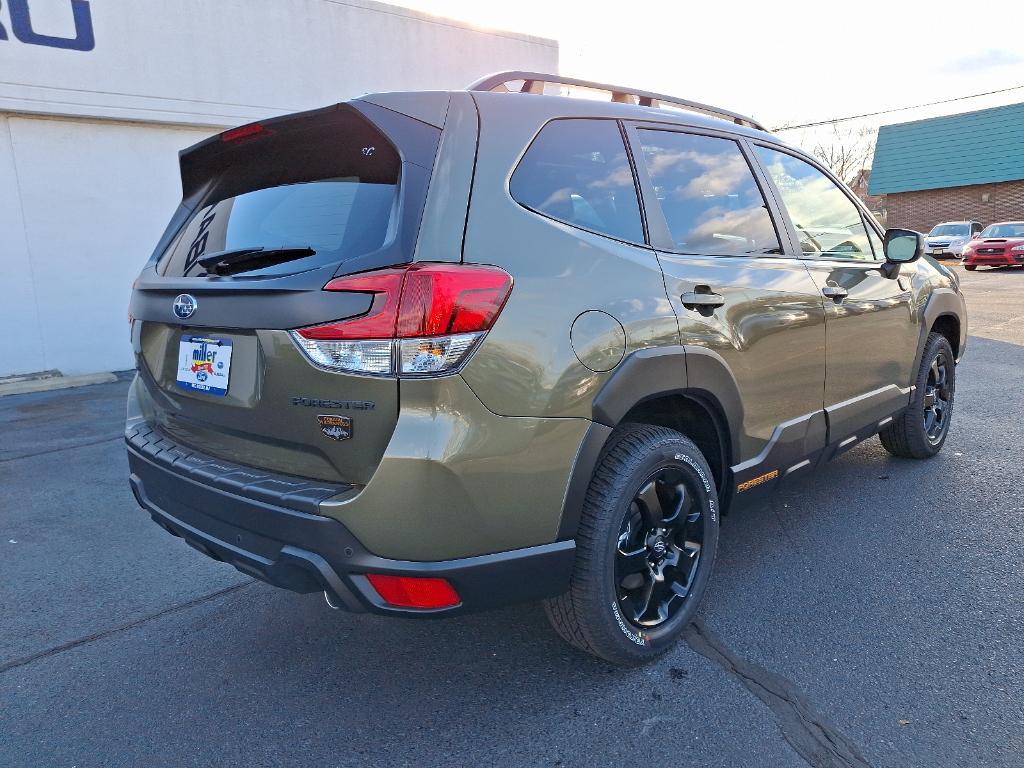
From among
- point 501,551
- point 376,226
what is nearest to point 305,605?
point 501,551

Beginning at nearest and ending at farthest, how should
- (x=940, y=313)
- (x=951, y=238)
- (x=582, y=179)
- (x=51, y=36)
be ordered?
(x=582, y=179)
(x=940, y=313)
(x=51, y=36)
(x=951, y=238)

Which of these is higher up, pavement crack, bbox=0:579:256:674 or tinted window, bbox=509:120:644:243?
tinted window, bbox=509:120:644:243

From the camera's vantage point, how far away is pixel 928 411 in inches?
180

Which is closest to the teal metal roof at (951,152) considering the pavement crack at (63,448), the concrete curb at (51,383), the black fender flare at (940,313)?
the black fender flare at (940,313)

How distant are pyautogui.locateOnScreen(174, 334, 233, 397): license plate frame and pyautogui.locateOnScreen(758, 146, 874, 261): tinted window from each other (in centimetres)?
245

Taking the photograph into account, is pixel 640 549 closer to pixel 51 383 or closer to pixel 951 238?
pixel 51 383

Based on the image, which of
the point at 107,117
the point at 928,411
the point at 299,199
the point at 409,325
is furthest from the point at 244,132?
the point at 107,117

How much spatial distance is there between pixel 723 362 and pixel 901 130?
38.2 meters

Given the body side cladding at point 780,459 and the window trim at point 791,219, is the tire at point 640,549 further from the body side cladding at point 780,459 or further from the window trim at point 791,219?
the window trim at point 791,219

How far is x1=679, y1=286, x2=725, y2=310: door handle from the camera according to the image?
8.25 feet

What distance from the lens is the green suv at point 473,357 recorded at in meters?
1.91

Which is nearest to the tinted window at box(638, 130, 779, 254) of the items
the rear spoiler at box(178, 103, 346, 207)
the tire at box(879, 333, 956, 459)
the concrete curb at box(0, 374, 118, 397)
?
the rear spoiler at box(178, 103, 346, 207)

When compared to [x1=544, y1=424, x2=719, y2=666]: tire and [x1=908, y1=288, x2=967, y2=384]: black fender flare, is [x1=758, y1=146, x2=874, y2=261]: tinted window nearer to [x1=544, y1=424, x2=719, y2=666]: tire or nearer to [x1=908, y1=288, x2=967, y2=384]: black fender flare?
[x1=908, y1=288, x2=967, y2=384]: black fender flare

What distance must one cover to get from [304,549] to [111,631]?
1474 millimetres
